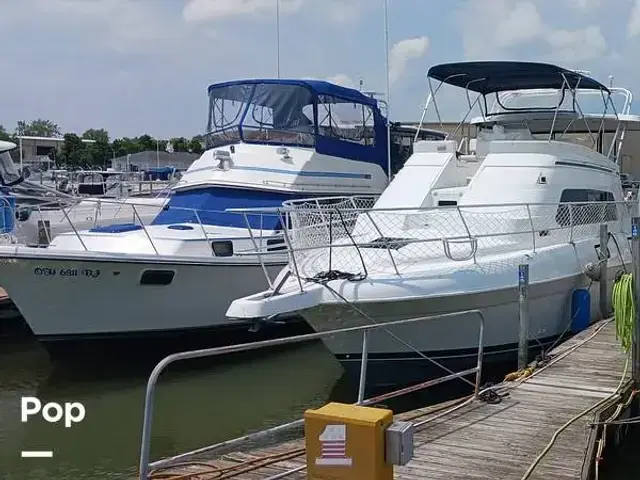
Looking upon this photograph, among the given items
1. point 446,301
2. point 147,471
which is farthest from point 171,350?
point 147,471

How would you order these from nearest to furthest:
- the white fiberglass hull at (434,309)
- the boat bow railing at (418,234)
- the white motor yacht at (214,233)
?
the white fiberglass hull at (434,309) → the boat bow railing at (418,234) → the white motor yacht at (214,233)

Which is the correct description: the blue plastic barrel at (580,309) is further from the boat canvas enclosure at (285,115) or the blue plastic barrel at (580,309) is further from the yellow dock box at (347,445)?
the yellow dock box at (347,445)

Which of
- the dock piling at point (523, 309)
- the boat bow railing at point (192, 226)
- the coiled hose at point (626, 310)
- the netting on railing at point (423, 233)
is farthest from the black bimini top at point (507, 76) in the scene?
the coiled hose at point (626, 310)

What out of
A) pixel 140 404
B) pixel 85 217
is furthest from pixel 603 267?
pixel 85 217

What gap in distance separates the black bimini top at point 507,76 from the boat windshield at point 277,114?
8.28 feet

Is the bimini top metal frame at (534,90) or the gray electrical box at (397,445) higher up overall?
the bimini top metal frame at (534,90)

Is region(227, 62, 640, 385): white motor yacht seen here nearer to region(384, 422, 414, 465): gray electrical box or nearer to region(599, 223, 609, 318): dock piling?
region(599, 223, 609, 318): dock piling

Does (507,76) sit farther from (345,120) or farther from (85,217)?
(85,217)

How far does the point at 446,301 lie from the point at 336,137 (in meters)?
6.34

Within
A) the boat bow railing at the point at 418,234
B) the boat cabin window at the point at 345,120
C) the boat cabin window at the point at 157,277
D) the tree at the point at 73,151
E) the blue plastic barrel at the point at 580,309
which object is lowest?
the blue plastic barrel at the point at 580,309

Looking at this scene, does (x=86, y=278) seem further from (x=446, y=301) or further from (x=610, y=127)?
(x=610, y=127)

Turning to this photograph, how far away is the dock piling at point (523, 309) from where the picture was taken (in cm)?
866

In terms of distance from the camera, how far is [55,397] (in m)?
10.3

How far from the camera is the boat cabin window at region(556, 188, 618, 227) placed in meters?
10.4
